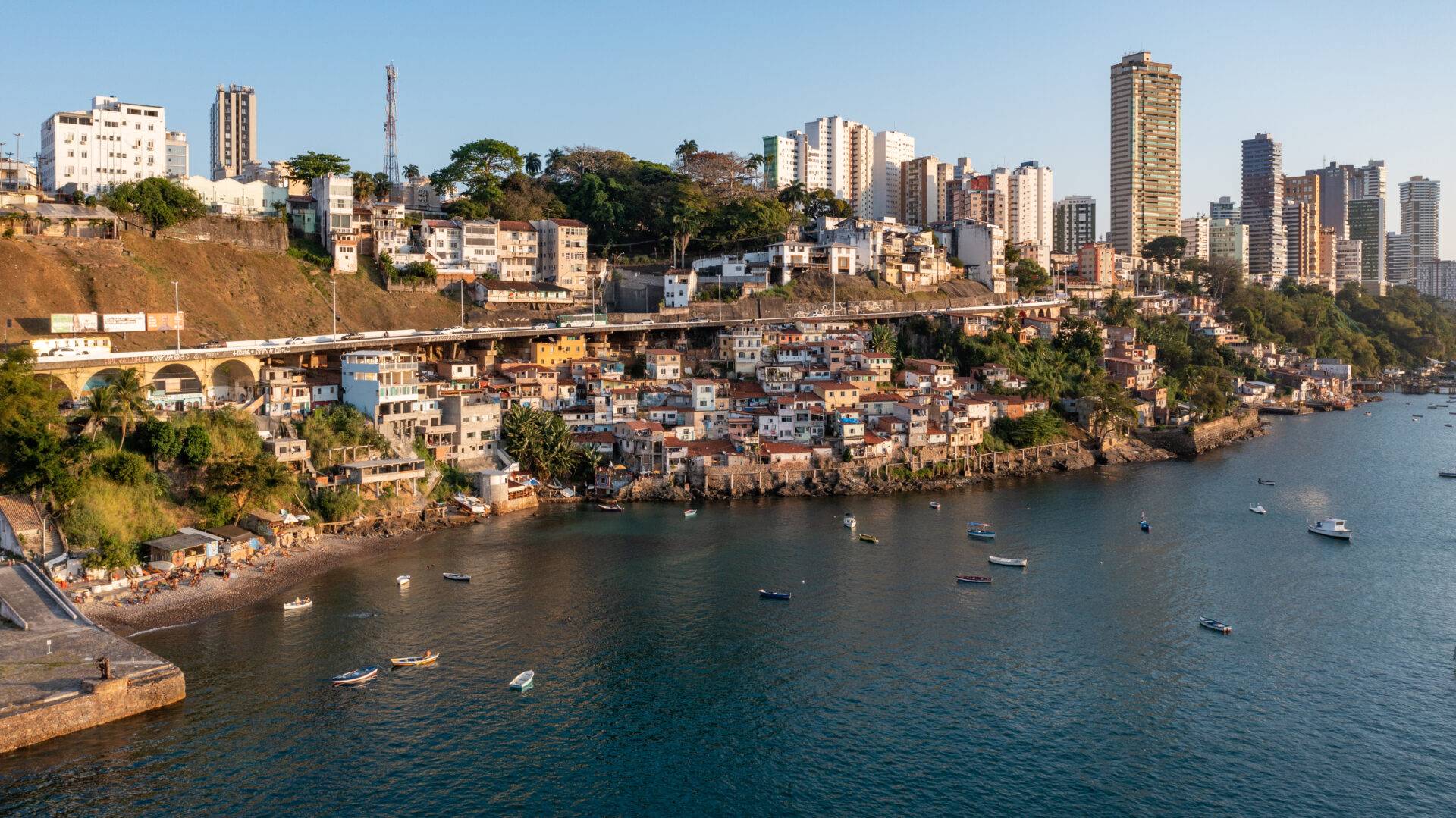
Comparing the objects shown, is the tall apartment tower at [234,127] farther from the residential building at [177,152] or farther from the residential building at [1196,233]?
Result: the residential building at [1196,233]

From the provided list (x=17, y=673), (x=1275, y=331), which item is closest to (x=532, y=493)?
Answer: (x=17, y=673)

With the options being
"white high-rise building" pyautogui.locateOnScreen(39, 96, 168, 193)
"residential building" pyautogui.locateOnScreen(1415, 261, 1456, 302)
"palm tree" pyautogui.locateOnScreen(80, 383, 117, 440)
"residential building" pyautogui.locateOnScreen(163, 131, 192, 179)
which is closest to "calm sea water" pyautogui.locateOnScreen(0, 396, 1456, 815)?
"palm tree" pyautogui.locateOnScreen(80, 383, 117, 440)

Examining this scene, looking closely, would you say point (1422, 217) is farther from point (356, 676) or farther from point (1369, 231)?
point (356, 676)

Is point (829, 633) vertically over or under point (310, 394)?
under

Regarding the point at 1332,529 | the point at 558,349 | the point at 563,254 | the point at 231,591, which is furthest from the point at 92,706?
the point at 563,254

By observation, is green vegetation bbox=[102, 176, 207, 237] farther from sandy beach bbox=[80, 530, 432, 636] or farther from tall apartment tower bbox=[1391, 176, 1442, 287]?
tall apartment tower bbox=[1391, 176, 1442, 287]

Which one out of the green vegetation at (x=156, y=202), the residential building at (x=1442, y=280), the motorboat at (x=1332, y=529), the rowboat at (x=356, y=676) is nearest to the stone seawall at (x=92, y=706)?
the rowboat at (x=356, y=676)

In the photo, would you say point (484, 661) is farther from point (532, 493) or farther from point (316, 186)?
point (316, 186)
